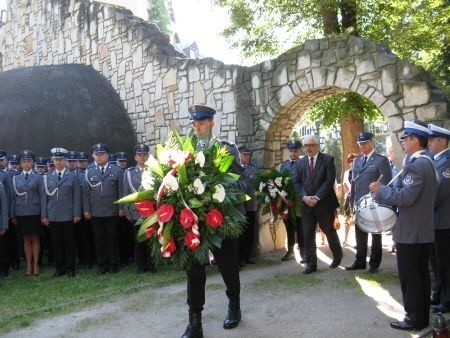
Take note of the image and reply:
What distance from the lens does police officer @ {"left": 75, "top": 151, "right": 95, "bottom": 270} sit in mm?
7953

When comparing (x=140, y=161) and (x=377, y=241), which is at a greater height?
(x=140, y=161)

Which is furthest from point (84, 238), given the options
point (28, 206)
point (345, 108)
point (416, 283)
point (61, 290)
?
point (345, 108)

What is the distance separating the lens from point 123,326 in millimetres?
4715

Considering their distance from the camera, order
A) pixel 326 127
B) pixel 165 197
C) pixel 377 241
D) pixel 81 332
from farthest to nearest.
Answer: pixel 326 127
pixel 377 241
pixel 81 332
pixel 165 197

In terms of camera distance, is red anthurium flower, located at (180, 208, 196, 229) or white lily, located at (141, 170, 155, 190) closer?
red anthurium flower, located at (180, 208, 196, 229)

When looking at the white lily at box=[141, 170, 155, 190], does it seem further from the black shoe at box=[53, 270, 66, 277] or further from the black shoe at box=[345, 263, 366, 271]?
the black shoe at box=[53, 270, 66, 277]

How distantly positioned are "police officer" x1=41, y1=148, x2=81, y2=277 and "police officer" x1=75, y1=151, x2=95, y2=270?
32 cm

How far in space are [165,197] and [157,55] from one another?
636cm

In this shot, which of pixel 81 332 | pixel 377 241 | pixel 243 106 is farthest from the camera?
pixel 243 106

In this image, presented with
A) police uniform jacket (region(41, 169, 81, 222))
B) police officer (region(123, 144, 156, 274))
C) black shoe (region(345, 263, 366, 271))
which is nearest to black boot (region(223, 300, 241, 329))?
black shoe (region(345, 263, 366, 271))

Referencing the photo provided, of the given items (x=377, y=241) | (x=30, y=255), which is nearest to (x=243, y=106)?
(x=377, y=241)

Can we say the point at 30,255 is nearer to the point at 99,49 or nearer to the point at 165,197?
the point at 165,197

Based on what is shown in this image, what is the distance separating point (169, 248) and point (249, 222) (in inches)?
150

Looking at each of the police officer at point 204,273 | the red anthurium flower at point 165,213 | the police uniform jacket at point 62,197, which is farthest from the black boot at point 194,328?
the police uniform jacket at point 62,197
